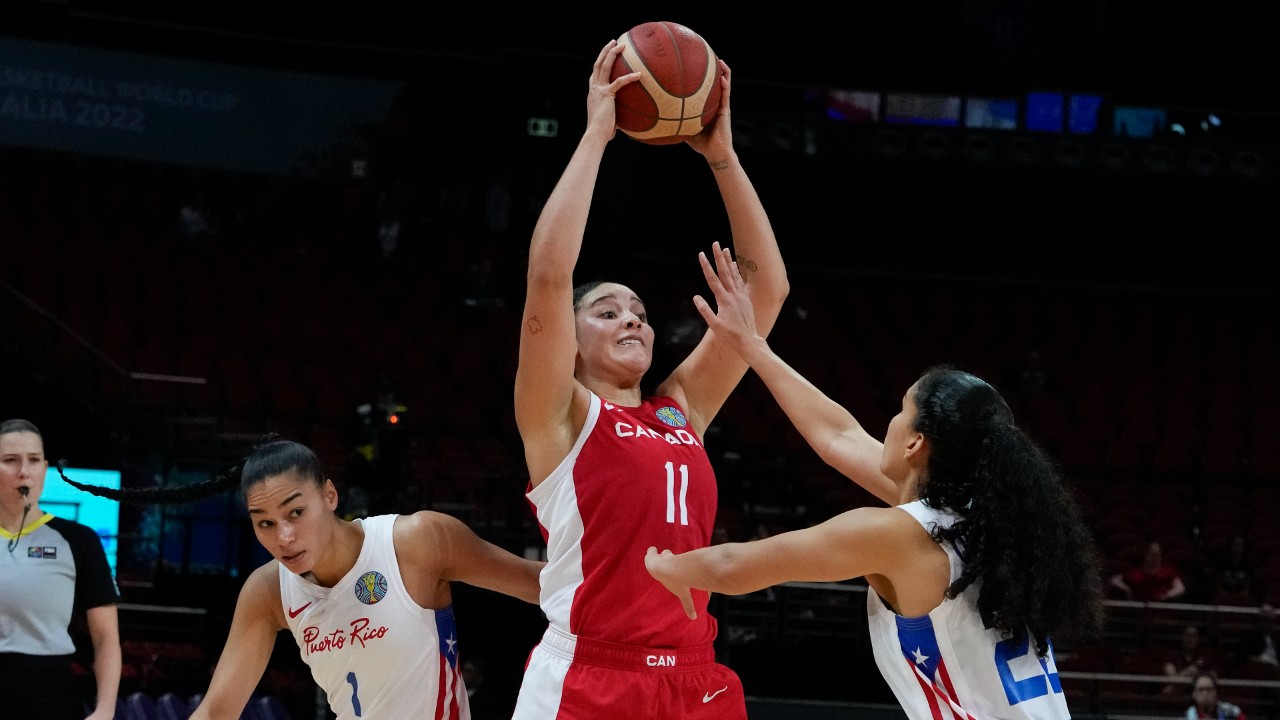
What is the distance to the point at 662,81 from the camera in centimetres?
347

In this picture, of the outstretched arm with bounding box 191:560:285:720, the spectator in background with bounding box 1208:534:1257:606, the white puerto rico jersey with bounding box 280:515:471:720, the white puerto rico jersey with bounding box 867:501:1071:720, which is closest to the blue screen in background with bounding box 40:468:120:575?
the outstretched arm with bounding box 191:560:285:720

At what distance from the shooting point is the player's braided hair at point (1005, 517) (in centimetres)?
266

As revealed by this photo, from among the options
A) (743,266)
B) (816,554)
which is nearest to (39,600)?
(743,266)

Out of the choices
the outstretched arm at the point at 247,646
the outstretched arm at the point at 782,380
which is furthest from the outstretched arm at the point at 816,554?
the outstretched arm at the point at 247,646

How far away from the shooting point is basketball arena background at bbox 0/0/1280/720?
12.5 metres

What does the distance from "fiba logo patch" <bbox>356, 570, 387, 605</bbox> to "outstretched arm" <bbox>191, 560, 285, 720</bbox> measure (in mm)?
275

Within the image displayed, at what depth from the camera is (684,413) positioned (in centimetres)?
366

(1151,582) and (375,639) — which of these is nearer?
(375,639)

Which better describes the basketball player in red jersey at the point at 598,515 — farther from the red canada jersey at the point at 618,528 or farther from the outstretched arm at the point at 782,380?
the outstretched arm at the point at 782,380

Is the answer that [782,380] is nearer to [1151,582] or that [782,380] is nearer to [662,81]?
[662,81]

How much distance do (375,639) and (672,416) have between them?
990mm

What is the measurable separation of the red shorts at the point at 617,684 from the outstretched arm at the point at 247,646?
85cm

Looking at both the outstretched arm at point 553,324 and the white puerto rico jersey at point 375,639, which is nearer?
the outstretched arm at point 553,324

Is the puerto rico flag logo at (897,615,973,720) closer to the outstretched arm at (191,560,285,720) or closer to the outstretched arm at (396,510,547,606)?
the outstretched arm at (396,510,547,606)
